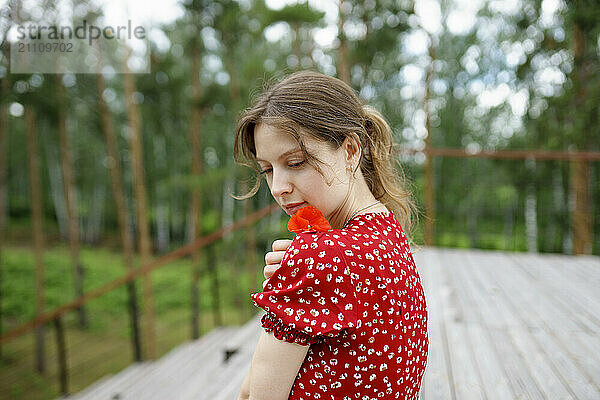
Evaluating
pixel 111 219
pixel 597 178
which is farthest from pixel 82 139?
pixel 597 178

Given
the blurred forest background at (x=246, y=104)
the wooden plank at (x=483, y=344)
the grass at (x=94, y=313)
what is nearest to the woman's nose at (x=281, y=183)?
the blurred forest background at (x=246, y=104)

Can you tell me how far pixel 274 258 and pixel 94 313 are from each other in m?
12.1

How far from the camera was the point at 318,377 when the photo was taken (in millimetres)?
777

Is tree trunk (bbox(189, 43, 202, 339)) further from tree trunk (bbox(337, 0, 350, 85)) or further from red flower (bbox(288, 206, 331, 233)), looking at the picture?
red flower (bbox(288, 206, 331, 233))

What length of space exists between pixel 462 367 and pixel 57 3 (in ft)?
25.8

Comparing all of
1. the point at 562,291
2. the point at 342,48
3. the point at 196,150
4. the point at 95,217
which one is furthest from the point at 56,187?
the point at 562,291

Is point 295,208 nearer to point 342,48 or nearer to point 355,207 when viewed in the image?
point 355,207


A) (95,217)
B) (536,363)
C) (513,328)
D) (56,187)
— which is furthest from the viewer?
(95,217)

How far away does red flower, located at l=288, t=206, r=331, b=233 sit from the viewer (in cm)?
80

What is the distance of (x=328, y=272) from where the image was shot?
705 millimetres

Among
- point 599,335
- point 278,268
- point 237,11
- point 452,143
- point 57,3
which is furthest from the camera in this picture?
point 452,143

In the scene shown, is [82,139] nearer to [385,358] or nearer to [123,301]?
[123,301]

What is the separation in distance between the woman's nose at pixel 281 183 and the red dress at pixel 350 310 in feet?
0.43

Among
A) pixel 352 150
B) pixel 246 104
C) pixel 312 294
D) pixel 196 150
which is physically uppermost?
pixel 196 150
